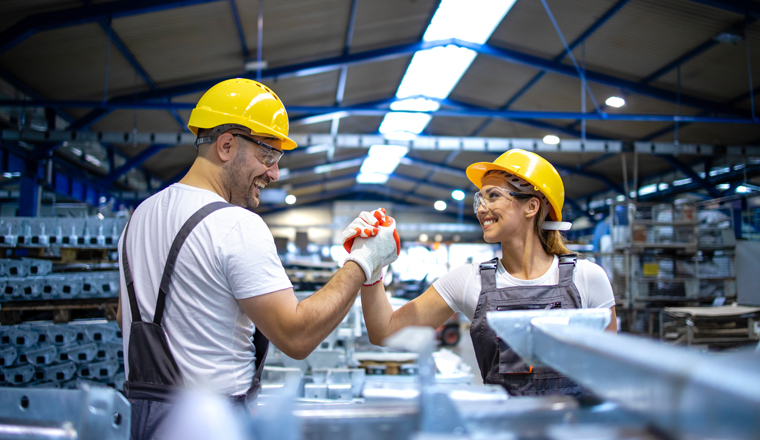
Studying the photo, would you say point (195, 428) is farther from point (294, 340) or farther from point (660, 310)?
point (660, 310)

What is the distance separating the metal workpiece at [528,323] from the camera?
979 millimetres

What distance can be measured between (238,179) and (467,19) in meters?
8.89

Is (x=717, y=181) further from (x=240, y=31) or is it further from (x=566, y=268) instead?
(x=566, y=268)

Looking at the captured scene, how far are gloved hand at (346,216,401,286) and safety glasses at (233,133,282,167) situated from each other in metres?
0.47

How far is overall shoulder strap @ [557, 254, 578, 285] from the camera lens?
224 centimetres

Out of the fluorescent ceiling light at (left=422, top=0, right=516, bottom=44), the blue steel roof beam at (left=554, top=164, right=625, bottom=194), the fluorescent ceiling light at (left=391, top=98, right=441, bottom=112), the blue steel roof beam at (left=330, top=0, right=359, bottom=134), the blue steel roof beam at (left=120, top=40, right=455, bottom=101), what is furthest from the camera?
the blue steel roof beam at (left=554, top=164, right=625, bottom=194)

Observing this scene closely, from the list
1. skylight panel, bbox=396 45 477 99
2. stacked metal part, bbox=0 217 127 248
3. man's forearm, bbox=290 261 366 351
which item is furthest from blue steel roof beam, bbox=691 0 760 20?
stacked metal part, bbox=0 217 127 248

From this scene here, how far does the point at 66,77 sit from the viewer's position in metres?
8.43

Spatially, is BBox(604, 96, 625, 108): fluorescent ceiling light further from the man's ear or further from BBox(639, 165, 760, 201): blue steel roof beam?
the man's ear

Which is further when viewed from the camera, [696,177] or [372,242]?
[696,177]

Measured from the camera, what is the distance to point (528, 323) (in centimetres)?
98

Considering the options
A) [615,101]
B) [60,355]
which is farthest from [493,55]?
[60,355]

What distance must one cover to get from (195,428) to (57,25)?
7767mm

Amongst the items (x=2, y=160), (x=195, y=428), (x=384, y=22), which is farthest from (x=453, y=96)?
(x=195, y=428)
